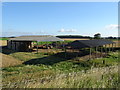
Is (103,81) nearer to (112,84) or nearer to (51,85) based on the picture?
(112,84)

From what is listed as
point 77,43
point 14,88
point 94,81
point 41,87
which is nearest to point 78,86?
point 94,81

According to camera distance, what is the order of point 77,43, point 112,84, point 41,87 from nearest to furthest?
point 41,87 → point 112,84 → point 77,43

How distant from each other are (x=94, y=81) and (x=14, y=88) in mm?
4230

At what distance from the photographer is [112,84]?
308 inches

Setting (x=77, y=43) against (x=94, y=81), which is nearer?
(x=94, y=81)

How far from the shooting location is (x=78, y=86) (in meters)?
7.24

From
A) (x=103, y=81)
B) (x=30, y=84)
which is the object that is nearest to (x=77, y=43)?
(x=103, y=81)

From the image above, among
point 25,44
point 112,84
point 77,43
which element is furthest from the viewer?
point 25,44

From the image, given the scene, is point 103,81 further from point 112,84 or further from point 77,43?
point 77,43

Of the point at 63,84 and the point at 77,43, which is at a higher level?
the point at 77,43

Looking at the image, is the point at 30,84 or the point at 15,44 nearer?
the point at 30,84

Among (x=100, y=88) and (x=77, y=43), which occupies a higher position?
(x=77, y=43)

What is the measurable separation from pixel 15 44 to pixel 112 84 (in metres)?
28.9

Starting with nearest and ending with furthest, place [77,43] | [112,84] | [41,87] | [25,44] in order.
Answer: [41,87], [112,84], [77,43], [25,44]
